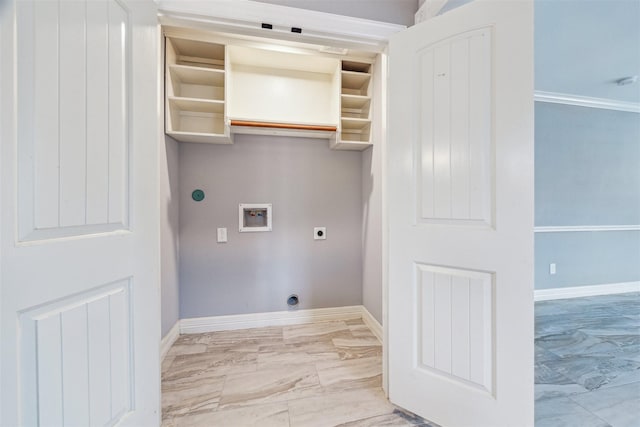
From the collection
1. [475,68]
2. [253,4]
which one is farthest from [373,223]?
[253,4]

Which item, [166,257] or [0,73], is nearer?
[0,73]

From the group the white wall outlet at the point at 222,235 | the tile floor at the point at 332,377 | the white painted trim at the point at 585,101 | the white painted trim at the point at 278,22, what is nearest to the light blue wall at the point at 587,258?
the tile floor at the point at 332,377

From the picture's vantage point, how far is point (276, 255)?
2.24 metres

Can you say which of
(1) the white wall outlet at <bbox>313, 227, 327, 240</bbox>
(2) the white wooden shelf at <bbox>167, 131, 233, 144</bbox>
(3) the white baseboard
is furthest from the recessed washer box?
(3) the white baseboard

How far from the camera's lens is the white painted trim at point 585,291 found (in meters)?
2.99

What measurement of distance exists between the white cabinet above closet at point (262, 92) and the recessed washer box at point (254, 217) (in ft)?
1.95

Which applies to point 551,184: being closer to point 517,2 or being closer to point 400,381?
point 517,2

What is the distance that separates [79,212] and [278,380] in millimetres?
1390

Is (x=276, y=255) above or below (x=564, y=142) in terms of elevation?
below

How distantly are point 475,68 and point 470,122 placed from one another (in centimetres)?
24

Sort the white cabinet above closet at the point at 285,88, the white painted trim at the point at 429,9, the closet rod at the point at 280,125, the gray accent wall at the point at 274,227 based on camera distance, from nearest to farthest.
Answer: the white painted trim at the point at 429,9, the closet rod at the point at 280,125, the white cabinet above closet at the point at 285,88, the gray accent wall at the point at 274,227

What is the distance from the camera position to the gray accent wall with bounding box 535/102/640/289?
2982 mm

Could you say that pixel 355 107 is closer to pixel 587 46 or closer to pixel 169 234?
pixel 169 234

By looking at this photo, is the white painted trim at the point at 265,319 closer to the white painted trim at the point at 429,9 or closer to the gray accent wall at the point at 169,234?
the gray accent wall at the point at 169,234
